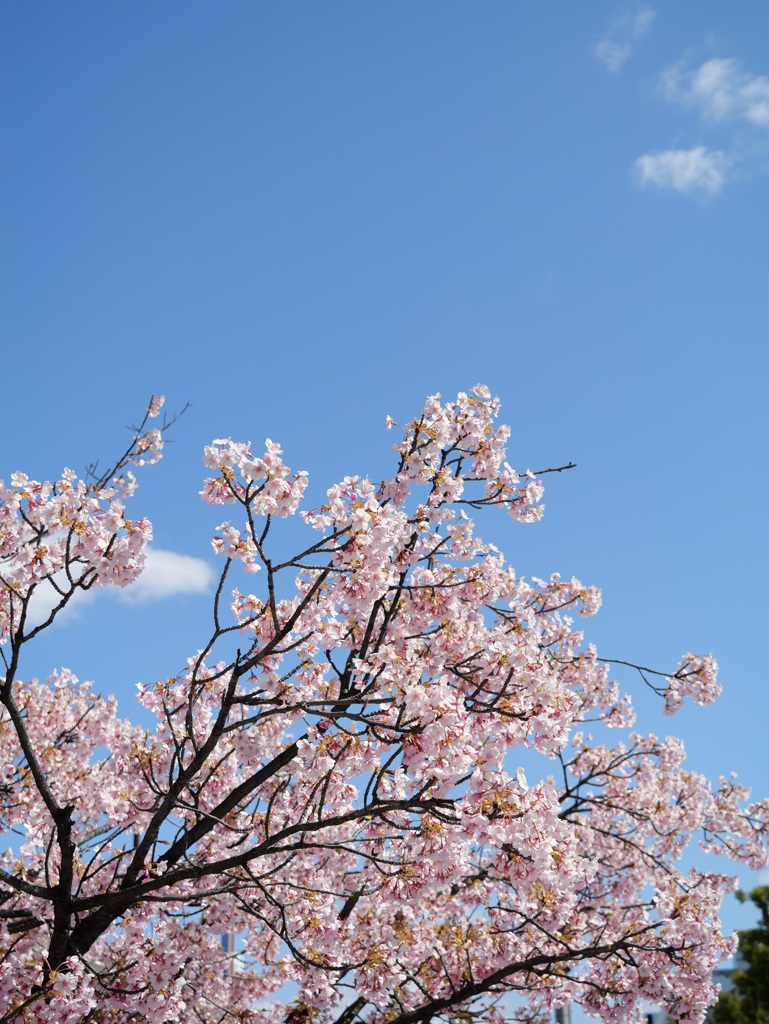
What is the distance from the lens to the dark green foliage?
22.6 m

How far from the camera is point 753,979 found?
22.9 metres

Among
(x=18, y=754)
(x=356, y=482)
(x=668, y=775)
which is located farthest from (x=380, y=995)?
(x=18, y=754)

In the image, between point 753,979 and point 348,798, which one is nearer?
point 348,798

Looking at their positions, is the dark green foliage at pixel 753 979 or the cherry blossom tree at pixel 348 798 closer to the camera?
the cherry blossom tree at pixel 348 798

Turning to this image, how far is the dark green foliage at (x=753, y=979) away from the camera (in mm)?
22594

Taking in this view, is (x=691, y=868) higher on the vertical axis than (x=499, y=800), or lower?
higher

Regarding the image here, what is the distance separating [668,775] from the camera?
12.4m

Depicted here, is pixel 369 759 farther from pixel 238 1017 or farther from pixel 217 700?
pixel 238 1017

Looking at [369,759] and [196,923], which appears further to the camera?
[196,923]

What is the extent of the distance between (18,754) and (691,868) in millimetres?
9652

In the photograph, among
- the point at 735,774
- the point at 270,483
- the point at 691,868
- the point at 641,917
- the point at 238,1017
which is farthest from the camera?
the point at 735,774

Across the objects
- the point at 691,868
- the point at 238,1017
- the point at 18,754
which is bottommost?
the point at 238,1017

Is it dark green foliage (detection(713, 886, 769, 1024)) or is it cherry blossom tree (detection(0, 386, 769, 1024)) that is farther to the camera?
dark green foliage (detection(713, 886, 769, 1024))

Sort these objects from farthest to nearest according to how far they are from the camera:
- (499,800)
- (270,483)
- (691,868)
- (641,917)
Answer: (691,868)
(641,917)
(270,483)
(499,800)
